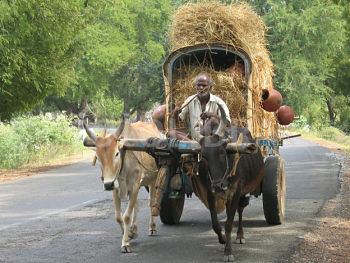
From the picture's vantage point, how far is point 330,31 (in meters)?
29.3

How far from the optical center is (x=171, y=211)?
8.62 m

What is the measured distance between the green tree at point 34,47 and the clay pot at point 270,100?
777cm

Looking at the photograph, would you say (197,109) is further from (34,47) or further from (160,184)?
(34,47)

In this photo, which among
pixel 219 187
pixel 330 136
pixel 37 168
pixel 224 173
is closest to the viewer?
pixel 219 187

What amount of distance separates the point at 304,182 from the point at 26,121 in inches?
511

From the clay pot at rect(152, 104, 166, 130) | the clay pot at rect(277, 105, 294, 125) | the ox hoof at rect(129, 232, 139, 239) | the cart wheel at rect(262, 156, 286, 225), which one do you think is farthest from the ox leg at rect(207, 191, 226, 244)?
the clay pot at rect(277, 105, 294, 125)

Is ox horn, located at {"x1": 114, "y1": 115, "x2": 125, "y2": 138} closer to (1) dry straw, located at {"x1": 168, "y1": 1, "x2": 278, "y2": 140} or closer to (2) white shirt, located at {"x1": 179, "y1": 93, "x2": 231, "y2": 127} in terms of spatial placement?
(2) white shirt, located at {"x1": 179, "y1": 93, "x2": 231, "y2": 127}

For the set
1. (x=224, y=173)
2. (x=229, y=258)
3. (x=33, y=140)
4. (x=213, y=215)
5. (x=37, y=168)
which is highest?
(x=33, y=140)

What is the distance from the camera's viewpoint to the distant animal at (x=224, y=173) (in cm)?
643

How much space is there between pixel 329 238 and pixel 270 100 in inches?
95.8

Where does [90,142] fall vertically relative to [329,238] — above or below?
above

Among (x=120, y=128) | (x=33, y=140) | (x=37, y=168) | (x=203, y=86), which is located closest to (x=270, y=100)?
(x=203, y=86)

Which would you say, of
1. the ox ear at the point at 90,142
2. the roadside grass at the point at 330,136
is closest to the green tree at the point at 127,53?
the roadside grass at the point at 330,136

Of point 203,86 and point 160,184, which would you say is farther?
point 203,86
